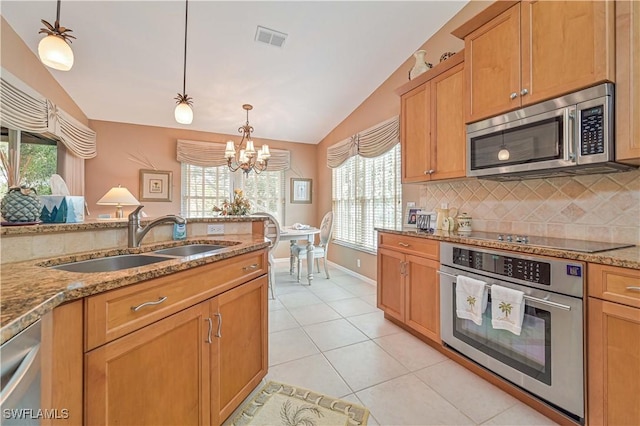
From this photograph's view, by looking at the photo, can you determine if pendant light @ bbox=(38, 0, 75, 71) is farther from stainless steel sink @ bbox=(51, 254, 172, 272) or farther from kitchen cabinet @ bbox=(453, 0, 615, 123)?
kitchen cabinet @ bbox=(453, 0, 615, 123)

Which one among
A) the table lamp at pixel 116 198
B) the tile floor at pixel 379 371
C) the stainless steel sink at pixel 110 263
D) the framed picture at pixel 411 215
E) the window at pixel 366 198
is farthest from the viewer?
the table lamp at pixel 116 198

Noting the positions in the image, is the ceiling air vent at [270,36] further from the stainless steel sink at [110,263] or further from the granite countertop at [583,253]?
→ the granite countertop at [583,253]

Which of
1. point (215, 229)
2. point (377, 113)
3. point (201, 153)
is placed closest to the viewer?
point (215, 229)

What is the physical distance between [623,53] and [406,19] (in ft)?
6.50

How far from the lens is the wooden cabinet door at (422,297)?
221 centimetres

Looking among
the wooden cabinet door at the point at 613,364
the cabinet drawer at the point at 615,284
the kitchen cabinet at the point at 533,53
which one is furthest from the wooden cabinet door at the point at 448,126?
the wooden cabinet door at the point at 613,364

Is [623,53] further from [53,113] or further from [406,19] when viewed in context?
[53,113]

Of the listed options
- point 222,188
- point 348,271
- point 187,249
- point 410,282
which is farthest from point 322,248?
point 187,249

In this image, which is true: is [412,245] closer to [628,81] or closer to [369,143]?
[628,81]

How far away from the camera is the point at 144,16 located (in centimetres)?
263

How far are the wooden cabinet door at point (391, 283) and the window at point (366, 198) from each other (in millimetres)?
953

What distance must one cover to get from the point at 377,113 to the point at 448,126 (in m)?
1.71

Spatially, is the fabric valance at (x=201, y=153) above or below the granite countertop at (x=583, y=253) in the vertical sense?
above

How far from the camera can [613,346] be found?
128 centimetres
